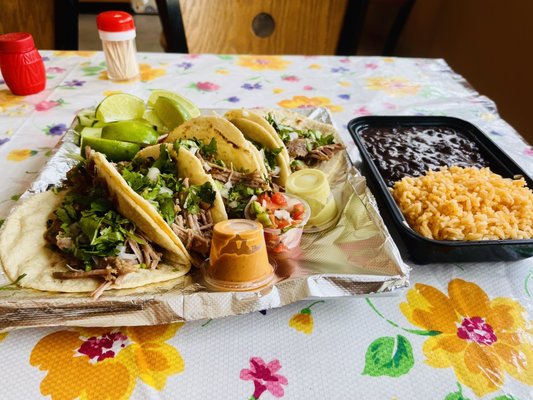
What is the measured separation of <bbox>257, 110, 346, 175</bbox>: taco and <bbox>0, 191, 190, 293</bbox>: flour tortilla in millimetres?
680

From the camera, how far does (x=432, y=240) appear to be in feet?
3.74

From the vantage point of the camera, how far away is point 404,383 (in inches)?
36.0

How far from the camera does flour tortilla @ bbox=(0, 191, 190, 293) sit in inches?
40.7

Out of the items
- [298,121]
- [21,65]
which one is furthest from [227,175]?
[21,65]

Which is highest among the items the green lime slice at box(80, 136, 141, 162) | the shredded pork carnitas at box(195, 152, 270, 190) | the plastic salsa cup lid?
the plastic salsa cup lid

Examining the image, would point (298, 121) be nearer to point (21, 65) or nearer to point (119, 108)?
point (119, 108)

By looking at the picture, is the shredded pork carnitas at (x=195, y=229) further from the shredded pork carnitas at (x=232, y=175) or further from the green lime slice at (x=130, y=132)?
the green lime slice at (x=130, y=132)

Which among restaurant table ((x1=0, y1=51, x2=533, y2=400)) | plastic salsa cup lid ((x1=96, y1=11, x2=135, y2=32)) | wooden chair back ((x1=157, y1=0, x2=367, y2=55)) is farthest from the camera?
wooden chair back ((x1=157, y1=0, x2=367, y2=55))

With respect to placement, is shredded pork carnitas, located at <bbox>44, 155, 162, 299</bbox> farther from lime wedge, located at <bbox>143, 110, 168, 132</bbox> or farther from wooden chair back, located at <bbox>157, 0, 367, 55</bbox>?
wooden chair back, located at <bbox>157, 0, 367, 55</bbox>

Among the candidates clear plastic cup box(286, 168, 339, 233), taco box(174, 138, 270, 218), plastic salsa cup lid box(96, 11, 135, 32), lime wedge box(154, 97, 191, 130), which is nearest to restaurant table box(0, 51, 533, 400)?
clear plastic cup box(286, 168, 339, 233)

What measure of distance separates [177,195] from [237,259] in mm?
362

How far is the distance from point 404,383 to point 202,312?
48cm

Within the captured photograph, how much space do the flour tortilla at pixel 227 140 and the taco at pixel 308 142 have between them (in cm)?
21

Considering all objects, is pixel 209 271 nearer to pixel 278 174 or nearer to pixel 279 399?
pixel 279 399
